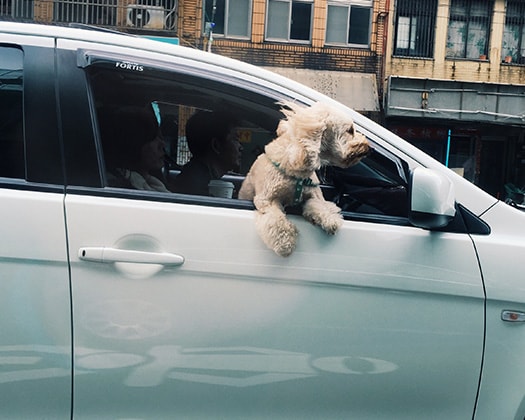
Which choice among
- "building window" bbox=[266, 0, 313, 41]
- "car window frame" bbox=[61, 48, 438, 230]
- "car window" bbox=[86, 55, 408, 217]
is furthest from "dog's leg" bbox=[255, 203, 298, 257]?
"building window" bbox=[266, 0, 313, 41]

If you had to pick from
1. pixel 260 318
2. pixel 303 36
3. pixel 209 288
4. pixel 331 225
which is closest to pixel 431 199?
pixel 331 225

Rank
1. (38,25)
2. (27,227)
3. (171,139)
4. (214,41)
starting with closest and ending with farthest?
(27,227) → (38,25) → (171,139) → (214,41)

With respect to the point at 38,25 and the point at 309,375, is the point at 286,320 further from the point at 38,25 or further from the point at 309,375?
the point at 38,25

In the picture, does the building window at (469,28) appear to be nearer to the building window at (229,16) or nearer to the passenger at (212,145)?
the building window at (229,16)

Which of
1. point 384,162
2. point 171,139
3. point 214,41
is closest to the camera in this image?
point 384,162

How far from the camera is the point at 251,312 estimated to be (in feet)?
6.27

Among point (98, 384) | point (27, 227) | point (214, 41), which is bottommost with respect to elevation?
point (98, 384)

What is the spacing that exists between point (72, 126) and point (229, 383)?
1034mm

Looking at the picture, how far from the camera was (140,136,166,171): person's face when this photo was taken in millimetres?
2674

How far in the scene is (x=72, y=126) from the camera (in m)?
1.93

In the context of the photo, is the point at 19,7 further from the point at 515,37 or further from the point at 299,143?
the point at 299,143

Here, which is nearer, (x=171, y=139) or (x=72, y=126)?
(x=72, y=126)

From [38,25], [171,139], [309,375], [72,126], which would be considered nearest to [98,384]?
[309,375]

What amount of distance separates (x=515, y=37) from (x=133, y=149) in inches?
720
